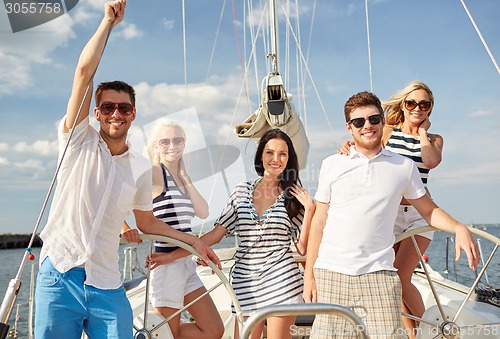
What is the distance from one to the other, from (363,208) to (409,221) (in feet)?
2.45

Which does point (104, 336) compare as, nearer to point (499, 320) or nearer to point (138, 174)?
point (138, 174)

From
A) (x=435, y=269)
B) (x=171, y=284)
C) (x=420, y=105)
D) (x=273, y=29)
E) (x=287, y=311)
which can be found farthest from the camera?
(x=435, y=269)

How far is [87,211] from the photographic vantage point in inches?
75.9

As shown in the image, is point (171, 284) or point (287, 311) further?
point (171, 284)

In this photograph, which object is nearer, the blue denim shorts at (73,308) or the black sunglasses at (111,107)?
the blue denim shorts at (73,308)

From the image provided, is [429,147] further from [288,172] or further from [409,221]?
[288,172]

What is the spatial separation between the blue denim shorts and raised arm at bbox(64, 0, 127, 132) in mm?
627

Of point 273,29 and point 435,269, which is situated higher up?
point 273,29

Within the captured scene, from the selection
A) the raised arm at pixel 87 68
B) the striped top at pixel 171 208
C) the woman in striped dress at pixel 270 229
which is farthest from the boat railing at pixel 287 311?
the striped top at pixel 171 208

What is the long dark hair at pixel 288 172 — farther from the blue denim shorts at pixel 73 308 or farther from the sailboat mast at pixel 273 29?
the sailboat mast at pixel 273 29

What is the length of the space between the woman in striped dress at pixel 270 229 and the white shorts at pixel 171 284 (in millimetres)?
262

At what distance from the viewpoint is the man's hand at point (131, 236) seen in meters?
Answer: 2.35

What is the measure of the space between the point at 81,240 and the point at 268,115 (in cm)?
303

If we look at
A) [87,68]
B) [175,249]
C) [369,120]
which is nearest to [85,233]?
[87,68]
